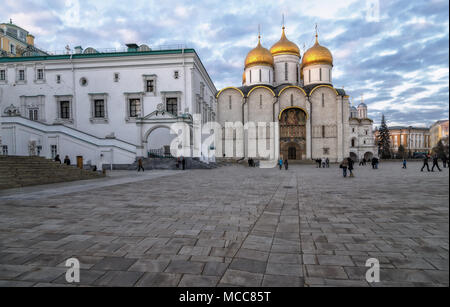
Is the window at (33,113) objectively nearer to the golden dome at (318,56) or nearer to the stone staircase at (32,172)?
the stone staircase at (32,172)

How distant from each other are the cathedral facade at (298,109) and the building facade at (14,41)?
3095 cm

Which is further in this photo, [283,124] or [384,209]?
[283,124]

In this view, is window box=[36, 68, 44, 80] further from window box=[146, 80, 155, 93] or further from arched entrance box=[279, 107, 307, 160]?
arched entrance box=[279, 107, 307, 160]

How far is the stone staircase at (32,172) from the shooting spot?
11195mm

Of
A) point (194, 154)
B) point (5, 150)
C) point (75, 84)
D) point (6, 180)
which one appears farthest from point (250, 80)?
point (6, 180)

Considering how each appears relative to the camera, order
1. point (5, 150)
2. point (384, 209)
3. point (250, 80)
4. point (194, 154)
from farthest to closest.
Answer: point (250, 80) → point (194, 154) → point (5, 150) → point (384, 209)

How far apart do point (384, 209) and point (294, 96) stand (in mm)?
37720

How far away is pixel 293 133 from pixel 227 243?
39.6 meters

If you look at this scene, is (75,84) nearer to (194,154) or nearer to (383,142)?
(194,154)

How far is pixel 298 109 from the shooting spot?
136 feet

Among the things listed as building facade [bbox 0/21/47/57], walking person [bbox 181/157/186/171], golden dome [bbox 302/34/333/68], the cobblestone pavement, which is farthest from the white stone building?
golden dome [bbox 302/34/333/68]

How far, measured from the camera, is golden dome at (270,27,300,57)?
4703cm

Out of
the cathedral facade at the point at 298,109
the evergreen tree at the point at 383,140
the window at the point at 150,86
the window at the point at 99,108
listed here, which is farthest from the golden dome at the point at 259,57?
the evergreen tree at the point at 383,140

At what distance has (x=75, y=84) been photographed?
2991cm
